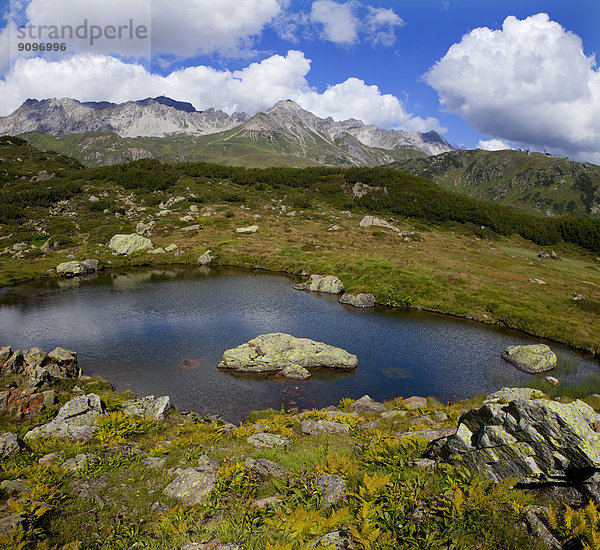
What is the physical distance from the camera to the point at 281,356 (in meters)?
33.9

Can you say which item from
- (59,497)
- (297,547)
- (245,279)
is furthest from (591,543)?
(245,279)

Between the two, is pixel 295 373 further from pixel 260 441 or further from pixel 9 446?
pixel 9 446

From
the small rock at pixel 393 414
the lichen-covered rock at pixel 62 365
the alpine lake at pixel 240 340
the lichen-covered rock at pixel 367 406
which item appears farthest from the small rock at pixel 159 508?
the lichen-covered rock at pixel 62 365

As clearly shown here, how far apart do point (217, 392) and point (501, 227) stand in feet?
386

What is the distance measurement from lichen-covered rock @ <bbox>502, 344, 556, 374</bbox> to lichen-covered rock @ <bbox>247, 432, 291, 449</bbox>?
29.5 m

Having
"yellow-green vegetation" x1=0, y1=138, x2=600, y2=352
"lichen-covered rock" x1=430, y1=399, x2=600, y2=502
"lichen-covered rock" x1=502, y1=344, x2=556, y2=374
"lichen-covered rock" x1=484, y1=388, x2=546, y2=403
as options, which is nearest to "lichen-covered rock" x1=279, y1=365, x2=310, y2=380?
"lichen-covered rock" x1=484, y1=388, x2=546, y2=403

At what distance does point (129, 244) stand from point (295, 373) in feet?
204

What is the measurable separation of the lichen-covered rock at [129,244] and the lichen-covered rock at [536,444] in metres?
78.9

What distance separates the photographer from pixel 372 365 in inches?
1375

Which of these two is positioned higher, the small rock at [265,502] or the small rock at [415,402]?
the small rock at [265,502]

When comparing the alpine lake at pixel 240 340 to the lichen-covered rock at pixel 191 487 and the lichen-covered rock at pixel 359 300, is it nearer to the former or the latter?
the lichen-covered rock at pixel 359 300

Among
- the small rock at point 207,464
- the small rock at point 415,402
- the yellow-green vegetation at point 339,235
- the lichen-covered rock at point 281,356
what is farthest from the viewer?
the yellow-green vegetation at point 339,235

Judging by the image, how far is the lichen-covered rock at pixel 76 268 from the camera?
6334 cm

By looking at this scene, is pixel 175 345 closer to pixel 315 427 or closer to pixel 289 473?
pixel 315 427
